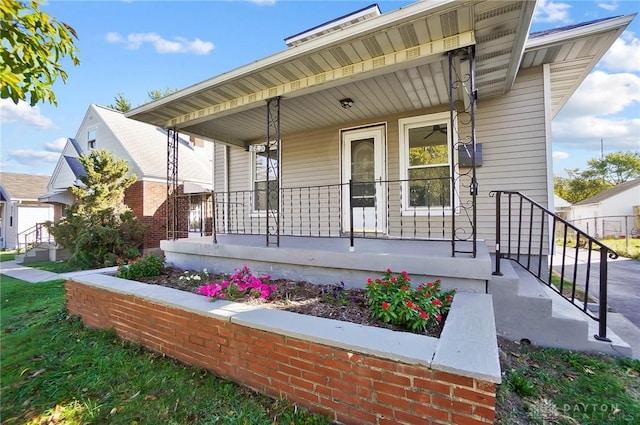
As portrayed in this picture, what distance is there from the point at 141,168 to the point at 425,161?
396 inches

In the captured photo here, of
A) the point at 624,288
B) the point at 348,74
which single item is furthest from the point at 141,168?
the point at 624,288

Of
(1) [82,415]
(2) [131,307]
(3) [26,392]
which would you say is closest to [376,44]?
(2) [131,307]

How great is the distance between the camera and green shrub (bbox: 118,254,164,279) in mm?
4316

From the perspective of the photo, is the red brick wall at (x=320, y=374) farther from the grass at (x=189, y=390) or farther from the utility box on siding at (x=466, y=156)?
the utility box on siding at (x=466, y=156)

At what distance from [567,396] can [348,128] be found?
4896 mm

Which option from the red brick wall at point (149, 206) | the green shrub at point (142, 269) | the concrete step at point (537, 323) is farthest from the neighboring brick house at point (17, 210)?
the concrete step at point (537, 323)

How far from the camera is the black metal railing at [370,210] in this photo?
5020mm

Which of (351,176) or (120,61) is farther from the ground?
(120,61)

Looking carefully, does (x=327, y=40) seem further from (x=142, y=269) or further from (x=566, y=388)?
(x=142, y=269)

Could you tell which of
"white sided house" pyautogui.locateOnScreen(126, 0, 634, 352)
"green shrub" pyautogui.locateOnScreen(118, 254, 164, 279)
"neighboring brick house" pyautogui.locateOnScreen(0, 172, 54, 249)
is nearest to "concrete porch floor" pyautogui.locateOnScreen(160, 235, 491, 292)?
"white sided house" pyautogui.locateOnScreen(126, 0, 634, 352)

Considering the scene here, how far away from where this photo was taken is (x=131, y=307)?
322 centimetres

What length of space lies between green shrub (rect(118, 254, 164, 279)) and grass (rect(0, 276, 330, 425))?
37.0 inches

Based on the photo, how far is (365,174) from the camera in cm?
575

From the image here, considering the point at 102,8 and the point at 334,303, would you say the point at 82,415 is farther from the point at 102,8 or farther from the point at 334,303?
the point at 102,8
